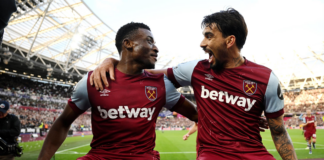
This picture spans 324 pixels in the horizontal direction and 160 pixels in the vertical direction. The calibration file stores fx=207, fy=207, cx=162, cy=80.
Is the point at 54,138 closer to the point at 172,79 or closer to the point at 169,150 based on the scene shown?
the point at 172,79

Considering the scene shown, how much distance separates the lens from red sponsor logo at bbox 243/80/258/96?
2230 mm

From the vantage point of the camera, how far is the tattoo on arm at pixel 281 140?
2.21m

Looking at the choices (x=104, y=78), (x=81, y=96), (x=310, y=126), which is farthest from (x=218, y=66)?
(x=310, y=126)

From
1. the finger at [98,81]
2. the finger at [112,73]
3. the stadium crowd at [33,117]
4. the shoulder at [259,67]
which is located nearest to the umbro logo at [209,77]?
the shoulder at [259,67]

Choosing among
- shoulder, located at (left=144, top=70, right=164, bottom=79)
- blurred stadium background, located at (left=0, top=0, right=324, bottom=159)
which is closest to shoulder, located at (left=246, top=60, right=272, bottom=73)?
shoulder, located at (left=144, top=70, right=164, bottom=79)

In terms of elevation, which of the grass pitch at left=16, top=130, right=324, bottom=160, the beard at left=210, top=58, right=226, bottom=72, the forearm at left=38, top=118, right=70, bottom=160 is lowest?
the grass pitch at left=16, top=130, right=324, bottom=160

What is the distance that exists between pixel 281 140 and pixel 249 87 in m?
0.69

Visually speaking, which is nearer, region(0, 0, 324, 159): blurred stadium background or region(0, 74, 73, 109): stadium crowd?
region(0, 0, 324, 159): blurred stadium background

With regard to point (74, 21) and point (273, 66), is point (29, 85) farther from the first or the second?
point (273, 66)

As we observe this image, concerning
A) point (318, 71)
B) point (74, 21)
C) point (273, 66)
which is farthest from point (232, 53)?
point (318, 71)

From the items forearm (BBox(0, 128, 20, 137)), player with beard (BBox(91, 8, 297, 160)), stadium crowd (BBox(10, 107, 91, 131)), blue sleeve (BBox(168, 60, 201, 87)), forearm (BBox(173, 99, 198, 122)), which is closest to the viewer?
player with beard (BBox(91, 8, 297, 160))

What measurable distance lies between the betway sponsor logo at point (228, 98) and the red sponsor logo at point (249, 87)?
0.08 m

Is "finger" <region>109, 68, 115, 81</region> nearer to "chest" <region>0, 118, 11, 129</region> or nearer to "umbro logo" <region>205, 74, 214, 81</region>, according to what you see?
"umbro logo" <region>205, 74, 214, 81</region>

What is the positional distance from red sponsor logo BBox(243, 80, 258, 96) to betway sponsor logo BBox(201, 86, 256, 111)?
0.08 meters
